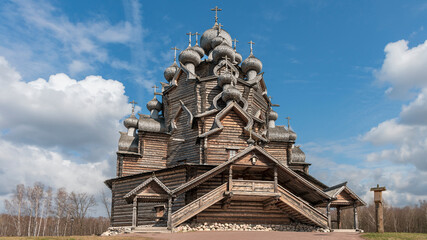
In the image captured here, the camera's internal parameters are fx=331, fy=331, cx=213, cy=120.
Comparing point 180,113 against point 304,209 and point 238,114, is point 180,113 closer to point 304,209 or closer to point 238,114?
point 238,114

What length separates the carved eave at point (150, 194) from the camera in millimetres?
16438

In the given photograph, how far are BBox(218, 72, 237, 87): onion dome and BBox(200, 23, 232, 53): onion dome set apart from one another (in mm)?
8686

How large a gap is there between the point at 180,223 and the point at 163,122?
42.6ft

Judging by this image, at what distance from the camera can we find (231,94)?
24281 millimetres

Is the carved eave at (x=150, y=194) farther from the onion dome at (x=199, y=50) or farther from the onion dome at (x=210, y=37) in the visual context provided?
the onion dome at (x=210, y=37)

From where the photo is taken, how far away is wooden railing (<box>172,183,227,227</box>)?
54.4 feet

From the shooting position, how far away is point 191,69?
29000 mm

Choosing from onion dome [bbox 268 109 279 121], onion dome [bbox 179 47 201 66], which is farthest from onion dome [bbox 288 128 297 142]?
onion dome [bbox 179 47 201 66]

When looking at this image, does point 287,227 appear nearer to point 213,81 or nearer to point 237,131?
point 237,131

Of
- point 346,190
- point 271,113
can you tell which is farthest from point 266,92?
point 346,190

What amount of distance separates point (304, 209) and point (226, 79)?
1144 cm

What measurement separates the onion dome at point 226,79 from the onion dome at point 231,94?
3.01ft

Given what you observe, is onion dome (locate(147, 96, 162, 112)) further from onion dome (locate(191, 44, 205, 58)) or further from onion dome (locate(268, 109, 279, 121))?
onion dome (locate(268, 109, 279, 121))

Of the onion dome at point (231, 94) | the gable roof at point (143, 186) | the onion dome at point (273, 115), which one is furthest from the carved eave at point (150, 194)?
the onion dome at point (273, 115)
